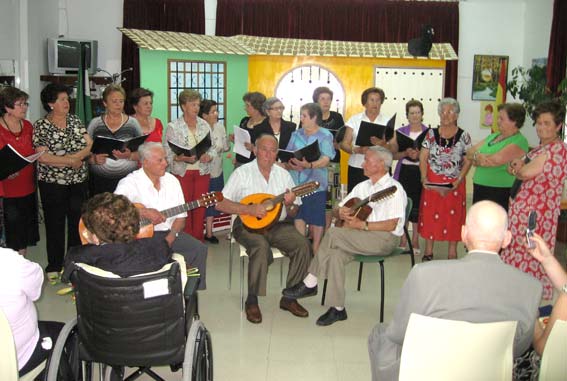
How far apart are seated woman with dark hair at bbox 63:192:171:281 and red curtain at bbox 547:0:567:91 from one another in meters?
7.31

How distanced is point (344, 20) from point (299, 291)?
7.07 m

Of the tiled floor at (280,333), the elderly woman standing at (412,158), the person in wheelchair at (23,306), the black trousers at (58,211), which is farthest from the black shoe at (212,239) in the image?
the person in wheelchair at (23,306)

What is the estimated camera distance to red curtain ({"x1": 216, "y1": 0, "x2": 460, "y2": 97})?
35.0ft

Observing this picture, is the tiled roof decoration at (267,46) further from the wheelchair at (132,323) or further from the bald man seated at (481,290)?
the bald man seated at (481,290)

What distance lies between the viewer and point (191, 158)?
5.85 m

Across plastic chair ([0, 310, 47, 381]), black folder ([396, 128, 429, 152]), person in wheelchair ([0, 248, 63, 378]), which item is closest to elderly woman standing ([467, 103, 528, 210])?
black folder ([396, 128, 429, 152])

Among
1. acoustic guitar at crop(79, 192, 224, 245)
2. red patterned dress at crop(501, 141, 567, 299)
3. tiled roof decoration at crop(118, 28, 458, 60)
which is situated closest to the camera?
acoustic guitar at crop(79, 192, 224, 245)

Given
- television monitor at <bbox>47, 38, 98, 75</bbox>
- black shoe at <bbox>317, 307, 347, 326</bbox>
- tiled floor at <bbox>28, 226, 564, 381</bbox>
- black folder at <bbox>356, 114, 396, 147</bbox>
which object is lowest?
tiled floor at <bbox>28, 226, 564, 381</bbox>

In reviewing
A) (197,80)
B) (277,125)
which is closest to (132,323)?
(277,125)

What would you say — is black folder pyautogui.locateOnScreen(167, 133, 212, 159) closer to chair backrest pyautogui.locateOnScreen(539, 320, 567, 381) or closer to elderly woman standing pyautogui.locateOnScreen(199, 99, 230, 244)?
elderly woman standing pyautogui.locateOnScreen(199, 99, 230, 244)

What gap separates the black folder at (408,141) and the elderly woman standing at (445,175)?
146mm

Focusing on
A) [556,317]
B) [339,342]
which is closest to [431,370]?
[556,317]

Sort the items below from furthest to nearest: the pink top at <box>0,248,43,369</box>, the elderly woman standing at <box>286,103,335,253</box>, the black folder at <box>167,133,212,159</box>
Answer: the black folder at <box>167,133,212,159</box> → the elderly woman standing at <box>286,103,335,253</box> → the pink top at <box>0,248,43,369</box>

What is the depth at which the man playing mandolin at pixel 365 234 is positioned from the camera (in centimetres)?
450
